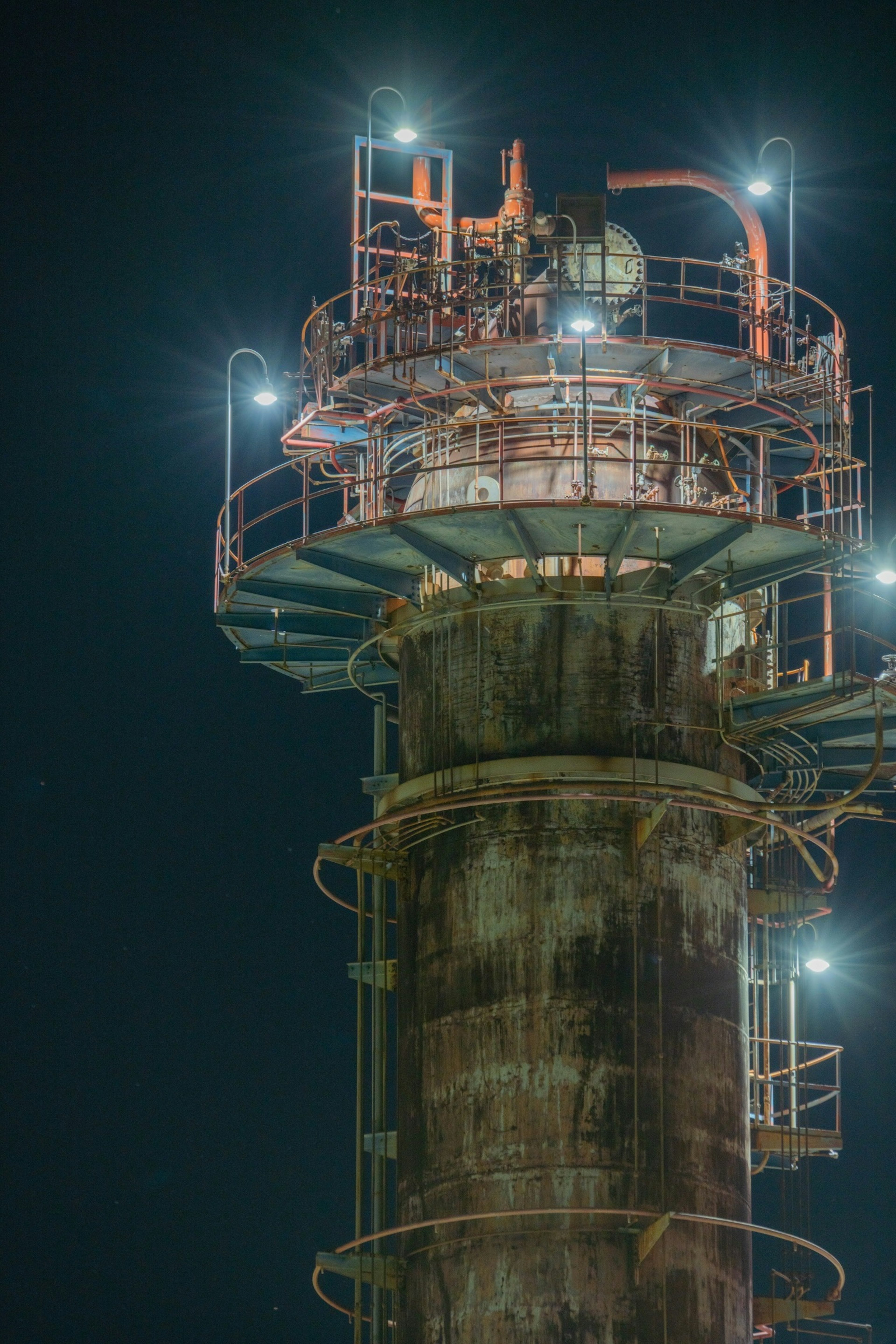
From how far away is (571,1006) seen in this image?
3238cm

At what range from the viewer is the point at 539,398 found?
35.8 meters

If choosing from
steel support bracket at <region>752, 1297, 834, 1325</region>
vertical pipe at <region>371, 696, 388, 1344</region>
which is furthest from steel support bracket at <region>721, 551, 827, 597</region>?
steel support bracket at <region>752, 1297, 834, 1325</region>

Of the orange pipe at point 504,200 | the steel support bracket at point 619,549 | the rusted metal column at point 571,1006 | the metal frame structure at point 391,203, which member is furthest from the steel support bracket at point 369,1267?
the orange pipe at point 504,200

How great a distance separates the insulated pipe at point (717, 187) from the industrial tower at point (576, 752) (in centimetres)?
24

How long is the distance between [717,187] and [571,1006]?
15259 mm

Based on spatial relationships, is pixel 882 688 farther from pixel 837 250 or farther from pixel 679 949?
pixel 837 250

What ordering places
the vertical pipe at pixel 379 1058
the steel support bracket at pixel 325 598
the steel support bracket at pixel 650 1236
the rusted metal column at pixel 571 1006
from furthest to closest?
the steel support bracket at pixel 325 598 → the vertical pipe at pixel 379 1058 → the rusted metal column at pixel 571 1006 → the steel support bracket at pixel 650 1236

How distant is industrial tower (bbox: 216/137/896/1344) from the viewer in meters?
32.0

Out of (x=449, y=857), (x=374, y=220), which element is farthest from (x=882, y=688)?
(x=374, y=220)

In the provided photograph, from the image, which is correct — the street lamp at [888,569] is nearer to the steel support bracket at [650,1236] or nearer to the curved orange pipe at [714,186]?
the curved orange pipe at [714,186]

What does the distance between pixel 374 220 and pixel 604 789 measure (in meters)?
20.4

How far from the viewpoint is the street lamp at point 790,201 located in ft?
119

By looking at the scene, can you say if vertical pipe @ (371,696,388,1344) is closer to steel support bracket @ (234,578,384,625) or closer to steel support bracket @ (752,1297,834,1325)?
steel support bracket @ (234,578,384,625)

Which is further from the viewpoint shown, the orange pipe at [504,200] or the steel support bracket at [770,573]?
the orange pipe at [504,200]
